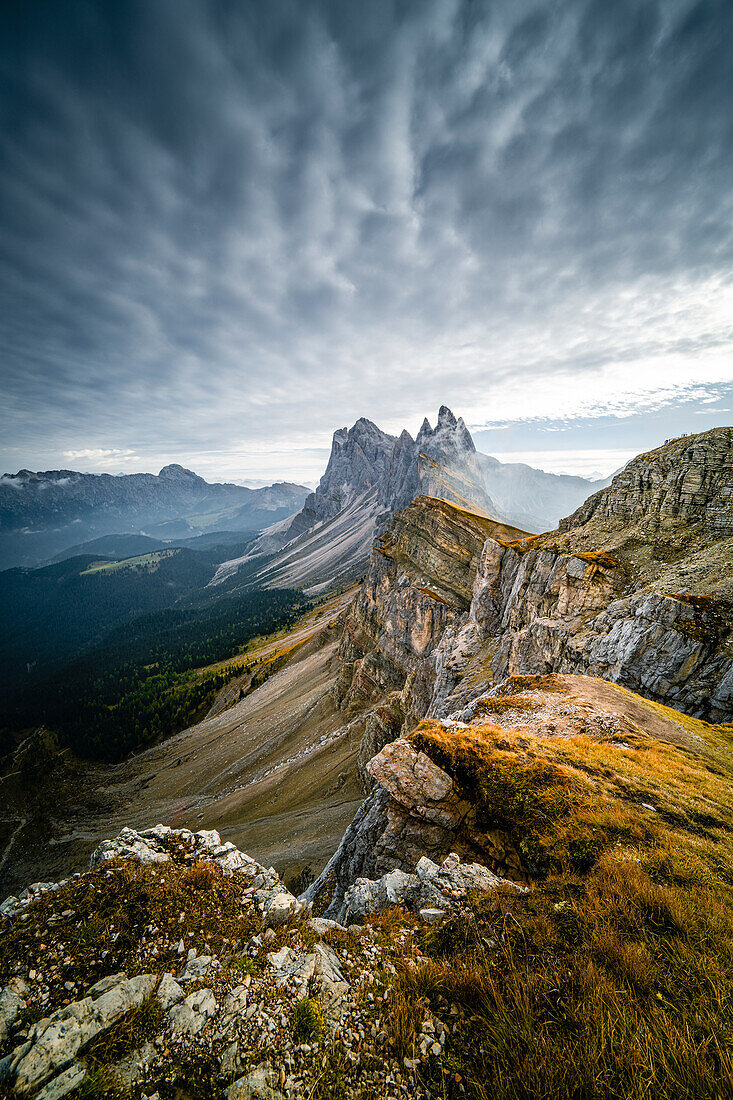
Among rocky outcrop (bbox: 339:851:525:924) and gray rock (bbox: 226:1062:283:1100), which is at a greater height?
gray rock (bbox: 226:1062:283:1100)

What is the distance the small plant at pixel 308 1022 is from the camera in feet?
14.7

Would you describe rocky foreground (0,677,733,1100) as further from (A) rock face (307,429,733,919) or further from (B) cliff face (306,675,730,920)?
(A) rock face (307,429,733,919)

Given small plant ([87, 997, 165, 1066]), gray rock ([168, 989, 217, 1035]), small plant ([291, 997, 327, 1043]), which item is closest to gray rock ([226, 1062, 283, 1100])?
small plant ([291, 997, 327, 1043])

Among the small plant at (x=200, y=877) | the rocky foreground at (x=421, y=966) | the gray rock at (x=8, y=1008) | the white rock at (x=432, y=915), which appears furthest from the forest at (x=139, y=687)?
the white rock at (x=432, y=915)

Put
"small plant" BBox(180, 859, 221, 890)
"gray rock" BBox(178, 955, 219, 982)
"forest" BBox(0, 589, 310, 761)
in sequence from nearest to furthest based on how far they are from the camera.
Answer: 1. "gray rock" BBox(178, 955, 219, 982)
2. "small plant" BBox(180, 859, 221, 890)
3. "forest" BBox(0, 589, 310, 761)

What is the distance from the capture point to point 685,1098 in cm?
330

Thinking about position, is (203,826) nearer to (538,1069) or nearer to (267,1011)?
(267,1011)

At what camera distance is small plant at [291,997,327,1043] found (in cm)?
448

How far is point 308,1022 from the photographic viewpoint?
463cm

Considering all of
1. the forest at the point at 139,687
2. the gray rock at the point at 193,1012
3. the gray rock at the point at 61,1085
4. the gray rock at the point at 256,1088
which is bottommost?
the forest at the point at 139,687

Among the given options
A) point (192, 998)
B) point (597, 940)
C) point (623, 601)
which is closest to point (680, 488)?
point (623, 601)

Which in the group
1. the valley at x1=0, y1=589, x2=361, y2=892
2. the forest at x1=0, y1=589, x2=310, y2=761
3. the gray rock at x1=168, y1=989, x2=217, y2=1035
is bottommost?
the forest at x1=0, y1=589, x2=310, y2=761

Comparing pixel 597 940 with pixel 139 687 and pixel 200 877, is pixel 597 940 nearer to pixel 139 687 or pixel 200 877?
pixel 200 877

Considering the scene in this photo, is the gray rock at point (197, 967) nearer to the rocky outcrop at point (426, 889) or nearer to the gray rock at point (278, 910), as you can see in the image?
the gray rock at point (278, 910)
